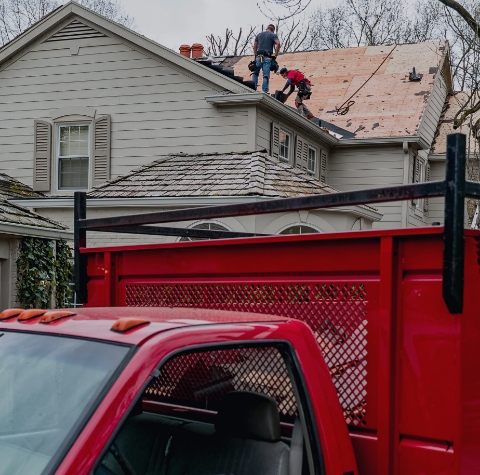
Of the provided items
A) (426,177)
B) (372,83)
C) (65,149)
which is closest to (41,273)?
(65,149)

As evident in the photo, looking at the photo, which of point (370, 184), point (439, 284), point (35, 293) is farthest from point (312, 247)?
point (370, 184)

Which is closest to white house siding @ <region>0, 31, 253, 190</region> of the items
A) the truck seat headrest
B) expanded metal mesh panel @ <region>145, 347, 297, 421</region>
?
expanded metal mesh panel @ <region>145, 347, 297, 421</region>

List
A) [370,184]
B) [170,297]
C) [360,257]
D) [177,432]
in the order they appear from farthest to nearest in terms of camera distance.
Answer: [370,184] < [170,297] < [177,432] < [360,257]

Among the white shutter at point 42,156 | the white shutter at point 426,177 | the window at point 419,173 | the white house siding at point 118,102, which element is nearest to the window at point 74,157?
the white shutter at point 42,156

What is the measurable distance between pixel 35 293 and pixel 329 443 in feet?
36.6

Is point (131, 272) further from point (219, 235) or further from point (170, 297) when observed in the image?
point (219, 235)

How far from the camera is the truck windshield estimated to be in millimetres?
2101

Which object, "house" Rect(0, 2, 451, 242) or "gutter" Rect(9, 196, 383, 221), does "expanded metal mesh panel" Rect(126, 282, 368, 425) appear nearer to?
"gutter" Rect(9, 196, 383, 221)

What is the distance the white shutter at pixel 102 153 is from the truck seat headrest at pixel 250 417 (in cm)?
1406

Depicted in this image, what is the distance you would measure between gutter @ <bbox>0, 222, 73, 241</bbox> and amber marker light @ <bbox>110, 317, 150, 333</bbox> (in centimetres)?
957

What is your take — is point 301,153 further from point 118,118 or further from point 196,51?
Answer: point 118,118

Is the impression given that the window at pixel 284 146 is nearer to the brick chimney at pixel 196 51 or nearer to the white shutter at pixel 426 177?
the brick chimney at pixel 196 51

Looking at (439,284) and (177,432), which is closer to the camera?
(439,284)

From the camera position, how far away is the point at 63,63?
16922 millimetres
